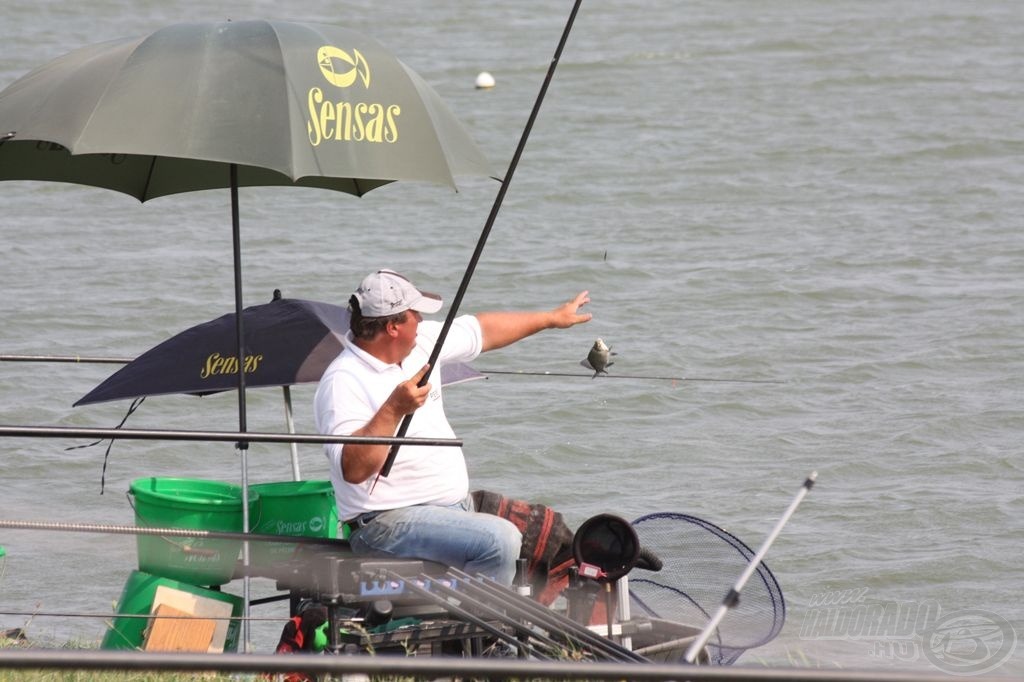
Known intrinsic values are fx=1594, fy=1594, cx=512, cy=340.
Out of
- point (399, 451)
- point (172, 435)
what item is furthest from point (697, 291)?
point (172, 435)

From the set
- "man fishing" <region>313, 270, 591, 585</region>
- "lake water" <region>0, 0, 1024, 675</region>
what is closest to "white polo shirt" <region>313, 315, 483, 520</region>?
"man fishing" <region>313, 270, 591, 585</region>

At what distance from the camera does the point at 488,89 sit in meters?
20.6

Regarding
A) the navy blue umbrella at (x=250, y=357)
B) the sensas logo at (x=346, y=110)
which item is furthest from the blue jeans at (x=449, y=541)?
the sensas logo at (x=346, y=110)

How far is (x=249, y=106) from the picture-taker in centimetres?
461

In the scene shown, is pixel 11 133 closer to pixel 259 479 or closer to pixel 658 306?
pixel 259 479

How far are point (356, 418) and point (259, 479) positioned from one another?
4.98m

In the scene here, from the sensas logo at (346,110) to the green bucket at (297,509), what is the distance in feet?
3.69

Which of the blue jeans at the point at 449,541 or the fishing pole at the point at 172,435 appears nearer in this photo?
the fishing pole at the point at 172,435

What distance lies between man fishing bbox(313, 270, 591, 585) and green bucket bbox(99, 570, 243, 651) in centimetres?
45

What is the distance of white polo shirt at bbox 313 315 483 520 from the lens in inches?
174

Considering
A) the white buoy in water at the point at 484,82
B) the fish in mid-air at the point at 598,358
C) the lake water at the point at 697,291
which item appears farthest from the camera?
the white buoy in water at the point at 484,82

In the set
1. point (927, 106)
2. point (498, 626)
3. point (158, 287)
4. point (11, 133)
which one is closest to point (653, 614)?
point (498, 626)

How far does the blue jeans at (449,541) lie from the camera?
429cm

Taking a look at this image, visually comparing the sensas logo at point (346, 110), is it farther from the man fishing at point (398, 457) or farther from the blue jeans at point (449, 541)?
the blue jeans at point (449, 541)
